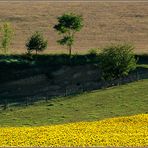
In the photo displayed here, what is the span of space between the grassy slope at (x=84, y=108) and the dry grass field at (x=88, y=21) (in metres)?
41.3

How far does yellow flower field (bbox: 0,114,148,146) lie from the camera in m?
51.1

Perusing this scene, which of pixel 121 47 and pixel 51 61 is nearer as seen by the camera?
pixel 121 47

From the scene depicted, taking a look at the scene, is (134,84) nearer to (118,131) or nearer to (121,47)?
(121,47)

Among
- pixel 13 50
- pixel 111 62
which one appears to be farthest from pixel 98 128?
pixel 13 50

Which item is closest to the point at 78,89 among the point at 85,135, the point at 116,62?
the point at 116,62

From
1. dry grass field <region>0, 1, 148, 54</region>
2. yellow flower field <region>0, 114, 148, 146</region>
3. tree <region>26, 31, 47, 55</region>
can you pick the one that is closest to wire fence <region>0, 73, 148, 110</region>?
tree <region>26, 31, 47, 55</region>

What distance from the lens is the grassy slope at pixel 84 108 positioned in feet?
235

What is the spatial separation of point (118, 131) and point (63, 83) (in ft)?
159

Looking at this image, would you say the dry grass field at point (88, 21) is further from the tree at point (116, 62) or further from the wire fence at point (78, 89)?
the tree at point (116, 62)

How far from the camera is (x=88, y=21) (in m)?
153

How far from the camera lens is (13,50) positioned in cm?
12775

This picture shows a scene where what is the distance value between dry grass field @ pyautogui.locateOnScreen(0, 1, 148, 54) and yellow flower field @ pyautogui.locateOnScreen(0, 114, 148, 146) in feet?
206

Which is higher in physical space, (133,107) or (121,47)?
(121,47)

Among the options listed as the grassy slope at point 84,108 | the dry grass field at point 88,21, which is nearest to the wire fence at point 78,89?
the grassy slope at point 84,108
